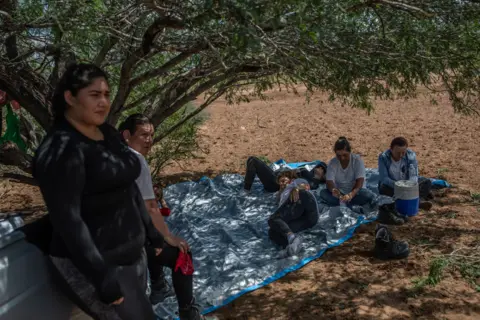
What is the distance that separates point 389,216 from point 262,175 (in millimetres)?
1939

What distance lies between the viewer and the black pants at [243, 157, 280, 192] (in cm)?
635

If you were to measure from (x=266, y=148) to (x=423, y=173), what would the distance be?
352 centimetres

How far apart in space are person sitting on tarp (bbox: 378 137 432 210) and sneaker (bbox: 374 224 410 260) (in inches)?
56.8

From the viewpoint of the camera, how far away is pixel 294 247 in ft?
14.3

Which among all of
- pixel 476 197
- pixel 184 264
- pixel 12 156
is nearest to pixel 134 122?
pixel 184 264

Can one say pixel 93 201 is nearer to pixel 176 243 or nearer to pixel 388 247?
pixel 176 243

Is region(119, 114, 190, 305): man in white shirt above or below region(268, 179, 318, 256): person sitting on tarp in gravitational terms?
above

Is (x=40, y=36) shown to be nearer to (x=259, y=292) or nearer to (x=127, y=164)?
(x=127, y=164)

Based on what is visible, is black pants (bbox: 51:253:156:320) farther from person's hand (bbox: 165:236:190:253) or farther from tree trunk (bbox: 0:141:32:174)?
tree trunk (bbox: 0:141:32:174)

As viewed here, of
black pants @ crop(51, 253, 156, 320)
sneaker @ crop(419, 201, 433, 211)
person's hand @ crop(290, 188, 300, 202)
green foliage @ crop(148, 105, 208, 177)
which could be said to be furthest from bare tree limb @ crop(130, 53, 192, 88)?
sneaker @ crop(419, 201, 433, 211)

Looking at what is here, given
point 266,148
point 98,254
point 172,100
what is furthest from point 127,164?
point 266,148

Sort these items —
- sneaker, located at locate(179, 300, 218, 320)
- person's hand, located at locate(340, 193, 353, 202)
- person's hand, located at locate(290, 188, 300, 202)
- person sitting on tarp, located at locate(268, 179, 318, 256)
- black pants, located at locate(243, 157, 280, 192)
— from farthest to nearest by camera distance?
black pants, located at locate(243, 157, 280, 192), person's hand, located at locate(340, 193, 353, 202), person's hand, located at locate(290, 188, 300, 202), person sitting on tarp, located at locate(268, 179, 318, 256), sneaker, located at locate(179, 300, 218, 320)

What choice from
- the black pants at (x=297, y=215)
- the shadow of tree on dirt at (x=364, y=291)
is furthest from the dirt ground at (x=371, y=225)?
the black pants at (x=297, y=215)

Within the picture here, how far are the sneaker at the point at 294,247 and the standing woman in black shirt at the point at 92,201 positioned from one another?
2.40 metres
